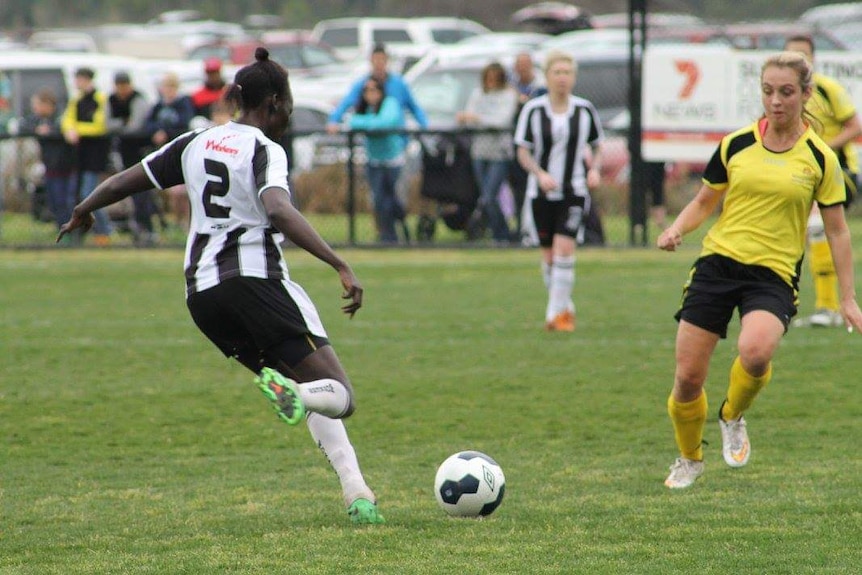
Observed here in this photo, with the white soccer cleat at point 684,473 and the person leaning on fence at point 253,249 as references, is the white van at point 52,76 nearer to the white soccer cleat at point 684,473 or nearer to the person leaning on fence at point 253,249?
the white soccer cleat at point 684,473

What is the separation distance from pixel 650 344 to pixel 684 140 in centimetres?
708

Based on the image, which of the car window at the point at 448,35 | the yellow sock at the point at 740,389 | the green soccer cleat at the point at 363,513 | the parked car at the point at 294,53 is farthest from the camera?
the car window at the point at 448,35

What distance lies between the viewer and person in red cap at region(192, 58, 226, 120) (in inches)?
685

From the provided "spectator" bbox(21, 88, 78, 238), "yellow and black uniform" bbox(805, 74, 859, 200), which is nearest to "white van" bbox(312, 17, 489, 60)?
"spectator" bbox(21, 88, 78, 238)

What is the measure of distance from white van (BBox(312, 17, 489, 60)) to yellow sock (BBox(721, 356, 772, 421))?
25053mm

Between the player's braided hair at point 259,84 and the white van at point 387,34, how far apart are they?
25.8 metres

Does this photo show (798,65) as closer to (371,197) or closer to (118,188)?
(118,188)

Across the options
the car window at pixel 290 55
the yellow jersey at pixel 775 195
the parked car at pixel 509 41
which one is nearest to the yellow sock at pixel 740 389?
the yellow jersey at pixel 775 195

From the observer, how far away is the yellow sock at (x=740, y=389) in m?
6.27

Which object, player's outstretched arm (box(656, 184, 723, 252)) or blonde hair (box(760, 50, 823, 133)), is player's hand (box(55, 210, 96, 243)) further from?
blonde hair (box(760, 50, 823, 133))

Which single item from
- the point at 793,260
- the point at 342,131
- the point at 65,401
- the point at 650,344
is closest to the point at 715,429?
the point at 793,260

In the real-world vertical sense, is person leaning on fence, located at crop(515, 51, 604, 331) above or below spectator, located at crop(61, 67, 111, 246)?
above

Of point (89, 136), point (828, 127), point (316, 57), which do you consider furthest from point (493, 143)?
point (316, 57)

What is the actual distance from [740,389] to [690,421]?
26 cm
